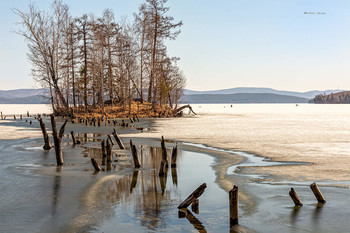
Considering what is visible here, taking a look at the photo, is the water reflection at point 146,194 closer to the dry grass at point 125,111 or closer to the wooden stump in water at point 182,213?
the wooden stump in water at point 182,213

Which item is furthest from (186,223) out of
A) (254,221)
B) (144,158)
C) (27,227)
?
(144,158)

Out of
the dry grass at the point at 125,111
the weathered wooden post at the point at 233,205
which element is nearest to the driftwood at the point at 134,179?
the weathered wooden post at the point at 233,205

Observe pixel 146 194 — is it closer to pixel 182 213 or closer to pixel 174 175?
pixel 182 213

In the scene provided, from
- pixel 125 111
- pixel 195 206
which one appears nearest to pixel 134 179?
pixel 195 206

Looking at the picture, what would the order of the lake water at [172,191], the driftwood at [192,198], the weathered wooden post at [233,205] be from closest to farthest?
the weathered wooden post at [233,205], the lake water at [172,191], the driftwood at [192,198]

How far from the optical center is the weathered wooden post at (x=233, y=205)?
24.7 ft

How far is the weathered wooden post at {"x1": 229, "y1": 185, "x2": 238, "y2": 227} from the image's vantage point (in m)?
7.54

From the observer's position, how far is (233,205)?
7773mm

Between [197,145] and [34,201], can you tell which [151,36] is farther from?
[34,201]

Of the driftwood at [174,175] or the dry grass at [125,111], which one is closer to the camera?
the driftwood at [174,175]

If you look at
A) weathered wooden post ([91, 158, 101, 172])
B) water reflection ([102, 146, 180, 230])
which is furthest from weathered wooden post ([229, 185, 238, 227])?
weathered wooden post ([91, 158, 101, 172])

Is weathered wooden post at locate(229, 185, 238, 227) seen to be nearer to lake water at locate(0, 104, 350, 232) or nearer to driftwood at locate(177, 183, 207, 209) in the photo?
lake water at locate(0, 104, 350, 232)

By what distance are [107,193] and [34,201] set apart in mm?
2049

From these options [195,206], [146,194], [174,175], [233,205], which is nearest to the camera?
[233,205]
